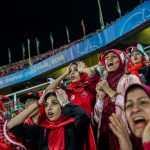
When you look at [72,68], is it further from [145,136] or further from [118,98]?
[145,136]

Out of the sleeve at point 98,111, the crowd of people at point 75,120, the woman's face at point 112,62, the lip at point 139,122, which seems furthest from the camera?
the woman's face at point 112,62

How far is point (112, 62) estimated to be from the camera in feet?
9.98

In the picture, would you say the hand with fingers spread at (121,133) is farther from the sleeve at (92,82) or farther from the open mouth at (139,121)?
the sleeve at (92,82)

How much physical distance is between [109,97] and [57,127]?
20.2 inches

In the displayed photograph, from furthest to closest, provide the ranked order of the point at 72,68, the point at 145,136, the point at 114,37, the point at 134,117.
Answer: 1. the point at 114,37
2. the point at 72,68
3. the point at 134,117
4. the point at 145,136

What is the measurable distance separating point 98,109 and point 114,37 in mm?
8907

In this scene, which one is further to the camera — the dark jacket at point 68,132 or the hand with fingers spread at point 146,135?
the dark jacket at point 68,132

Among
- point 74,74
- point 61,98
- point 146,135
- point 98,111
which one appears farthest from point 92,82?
point 146,135

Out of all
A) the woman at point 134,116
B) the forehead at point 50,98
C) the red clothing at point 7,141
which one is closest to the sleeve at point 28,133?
the red clothing at point 7,141

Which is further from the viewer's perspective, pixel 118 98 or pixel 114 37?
pixel 114 37

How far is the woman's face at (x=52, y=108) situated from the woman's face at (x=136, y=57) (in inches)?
49.0

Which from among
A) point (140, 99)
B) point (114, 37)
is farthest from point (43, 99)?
point (114, 37)

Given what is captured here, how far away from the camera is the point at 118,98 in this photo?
236 cm

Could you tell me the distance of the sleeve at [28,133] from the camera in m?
2.77
